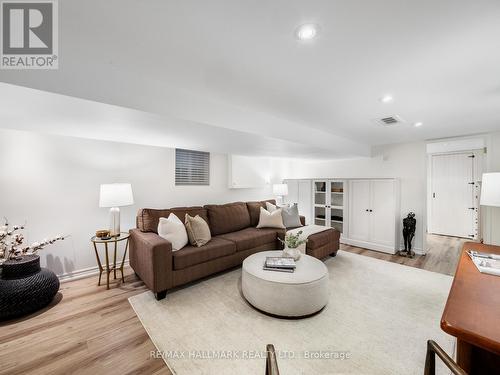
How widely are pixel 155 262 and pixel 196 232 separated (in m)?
0.69

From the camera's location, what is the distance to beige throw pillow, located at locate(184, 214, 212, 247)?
9.46 ft

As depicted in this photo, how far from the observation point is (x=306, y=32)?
45.8 inches

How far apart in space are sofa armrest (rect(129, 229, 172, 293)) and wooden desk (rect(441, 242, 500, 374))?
2346 millimetres

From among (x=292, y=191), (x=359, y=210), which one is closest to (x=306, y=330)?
(x=359, y=210)

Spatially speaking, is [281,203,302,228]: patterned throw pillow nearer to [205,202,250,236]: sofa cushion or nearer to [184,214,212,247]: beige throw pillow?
[205,202,250,236]: sofa cushion

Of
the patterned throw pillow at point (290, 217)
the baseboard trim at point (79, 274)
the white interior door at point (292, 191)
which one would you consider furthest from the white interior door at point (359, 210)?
the baseboard trim at point (79, 274)

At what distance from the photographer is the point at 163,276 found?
239 centimetres

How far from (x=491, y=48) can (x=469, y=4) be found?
566mm

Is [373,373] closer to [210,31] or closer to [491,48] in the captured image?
[491,48]

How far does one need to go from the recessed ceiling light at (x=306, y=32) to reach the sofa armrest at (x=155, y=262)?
2306 millimetres

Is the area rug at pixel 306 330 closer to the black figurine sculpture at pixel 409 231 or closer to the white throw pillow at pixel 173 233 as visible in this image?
the white throw pillow at pixel 173 233

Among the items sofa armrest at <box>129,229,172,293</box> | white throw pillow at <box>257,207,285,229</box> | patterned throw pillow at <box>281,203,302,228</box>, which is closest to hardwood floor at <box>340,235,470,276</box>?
patterned throw pillow at <box>281,203,302,228</box>

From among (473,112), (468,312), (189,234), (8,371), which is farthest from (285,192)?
(8,371)

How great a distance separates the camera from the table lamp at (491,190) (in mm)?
1854
